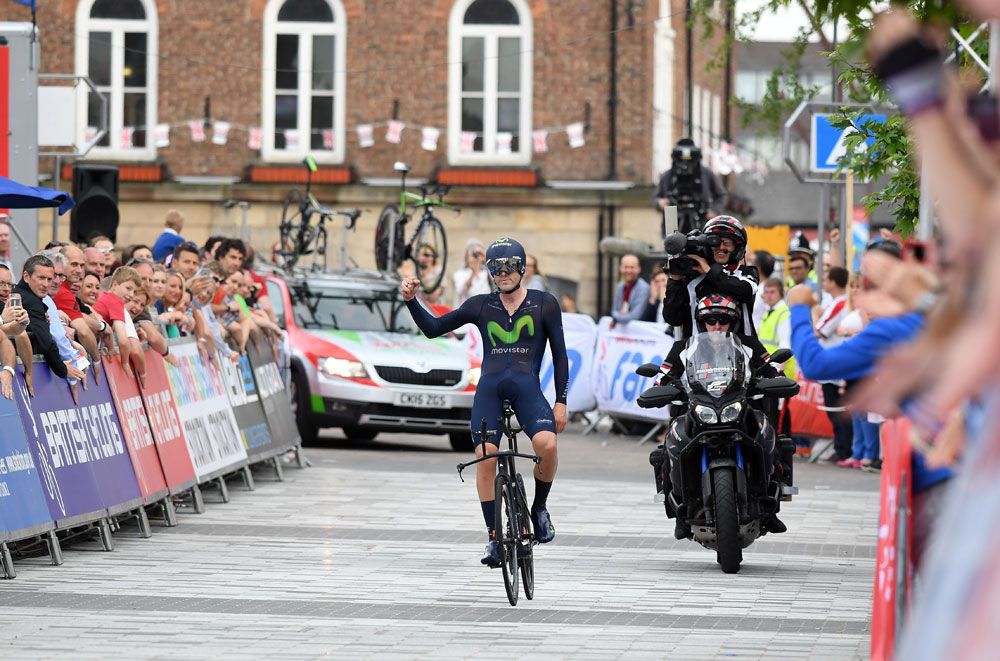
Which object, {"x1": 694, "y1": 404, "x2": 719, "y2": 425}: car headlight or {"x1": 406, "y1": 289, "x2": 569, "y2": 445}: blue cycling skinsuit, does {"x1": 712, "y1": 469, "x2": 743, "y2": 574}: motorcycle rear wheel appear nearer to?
{"x1": 694, "y1": 404, "x2": 719, "y2": 425}: car headlight

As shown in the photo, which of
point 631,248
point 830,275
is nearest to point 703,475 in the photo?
point 830,275

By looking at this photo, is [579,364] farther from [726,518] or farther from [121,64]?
[121,64]

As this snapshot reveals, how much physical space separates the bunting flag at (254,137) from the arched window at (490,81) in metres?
3.46

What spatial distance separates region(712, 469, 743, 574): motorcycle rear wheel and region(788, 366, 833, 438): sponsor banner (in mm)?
9506

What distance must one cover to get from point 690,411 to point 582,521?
10.5 ft

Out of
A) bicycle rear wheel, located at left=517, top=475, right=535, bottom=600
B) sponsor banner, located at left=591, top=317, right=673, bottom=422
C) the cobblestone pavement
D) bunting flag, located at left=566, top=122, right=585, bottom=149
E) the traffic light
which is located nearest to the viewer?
the cobblestone pavement

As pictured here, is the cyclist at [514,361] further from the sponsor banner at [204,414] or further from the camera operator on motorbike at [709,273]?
the sponsor banner at [204,414]

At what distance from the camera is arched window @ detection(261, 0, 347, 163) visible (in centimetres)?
3806

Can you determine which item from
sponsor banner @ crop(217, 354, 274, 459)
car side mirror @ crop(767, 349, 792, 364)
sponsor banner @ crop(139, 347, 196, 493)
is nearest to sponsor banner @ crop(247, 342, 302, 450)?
sponsor banner @ crop(217, 354, 274, 459)

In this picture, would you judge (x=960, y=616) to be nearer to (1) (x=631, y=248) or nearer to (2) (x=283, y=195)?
(1) (x=631, y=248)

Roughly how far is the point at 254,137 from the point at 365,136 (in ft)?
6.65

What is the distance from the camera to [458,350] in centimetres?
2195

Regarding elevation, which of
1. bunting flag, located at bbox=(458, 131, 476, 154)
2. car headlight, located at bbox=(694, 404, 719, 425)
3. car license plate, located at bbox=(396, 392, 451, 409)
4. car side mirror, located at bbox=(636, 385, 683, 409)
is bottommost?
car license plate, located at bbox=(396, 392, 451, 409)

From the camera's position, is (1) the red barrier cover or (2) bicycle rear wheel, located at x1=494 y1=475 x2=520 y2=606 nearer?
(1) the red barrier cover
